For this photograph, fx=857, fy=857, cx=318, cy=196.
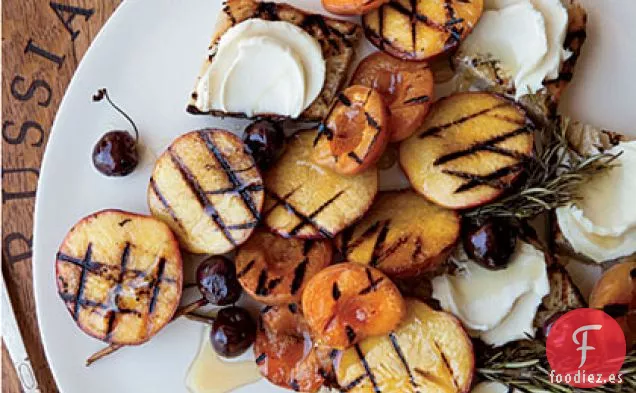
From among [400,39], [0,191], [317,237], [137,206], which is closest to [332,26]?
[400,39]

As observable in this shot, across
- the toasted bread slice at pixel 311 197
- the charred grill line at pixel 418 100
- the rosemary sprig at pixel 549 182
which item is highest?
the charred grill line at pixel 418 100

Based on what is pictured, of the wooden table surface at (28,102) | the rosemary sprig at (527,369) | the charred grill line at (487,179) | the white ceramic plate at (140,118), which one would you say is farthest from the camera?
the wooden table surface at (28,102)

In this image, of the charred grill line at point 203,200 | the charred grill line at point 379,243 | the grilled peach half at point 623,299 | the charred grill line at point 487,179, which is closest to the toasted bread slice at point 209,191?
the charred grill line at point 203,200

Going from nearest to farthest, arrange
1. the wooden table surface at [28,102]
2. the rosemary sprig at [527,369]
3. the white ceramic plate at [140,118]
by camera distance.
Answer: the rosemary sprig at [527,369] → the white ceramic plate at [140,118] → the wooden table surface at [28,102]

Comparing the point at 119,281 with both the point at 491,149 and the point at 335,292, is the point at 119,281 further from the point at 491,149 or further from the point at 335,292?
the point at 491,149

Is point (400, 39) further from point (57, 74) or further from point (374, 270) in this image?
point (57, 74)

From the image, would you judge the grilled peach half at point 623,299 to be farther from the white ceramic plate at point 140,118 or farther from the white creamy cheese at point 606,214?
the white ceramic plate at point 140,118

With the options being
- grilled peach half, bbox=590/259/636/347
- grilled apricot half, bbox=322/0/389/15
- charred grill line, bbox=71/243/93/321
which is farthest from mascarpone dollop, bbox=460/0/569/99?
charred grill line, bbox=71/243/93/321
